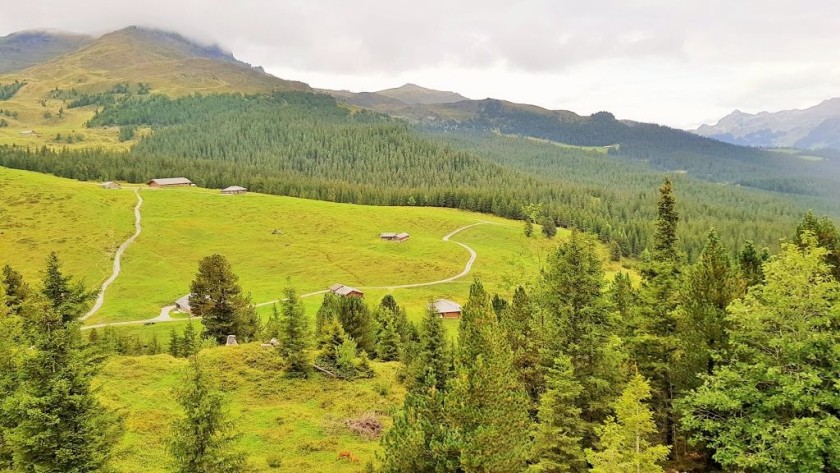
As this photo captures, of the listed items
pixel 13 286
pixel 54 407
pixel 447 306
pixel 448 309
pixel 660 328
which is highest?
pixel 54 407

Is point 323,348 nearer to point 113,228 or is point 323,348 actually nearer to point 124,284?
point 124,284

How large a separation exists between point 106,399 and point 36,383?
21.0 meters

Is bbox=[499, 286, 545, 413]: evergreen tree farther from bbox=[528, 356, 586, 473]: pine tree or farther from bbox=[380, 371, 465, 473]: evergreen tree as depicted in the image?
bbox=[380, 371, 465, 473]: evergreen tree

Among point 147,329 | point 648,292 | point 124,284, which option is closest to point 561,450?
point 648,292

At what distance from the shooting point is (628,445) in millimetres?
21812

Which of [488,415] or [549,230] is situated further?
[549,230]

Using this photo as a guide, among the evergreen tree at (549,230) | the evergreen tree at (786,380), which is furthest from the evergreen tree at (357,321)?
the evergreen tree at (549,230)

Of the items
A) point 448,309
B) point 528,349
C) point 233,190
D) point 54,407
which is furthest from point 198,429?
point 233,190

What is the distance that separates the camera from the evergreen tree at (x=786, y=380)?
22.4 metres

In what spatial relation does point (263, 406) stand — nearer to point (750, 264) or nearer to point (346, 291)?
point (750, 264)

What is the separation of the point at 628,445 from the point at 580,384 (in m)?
6.28

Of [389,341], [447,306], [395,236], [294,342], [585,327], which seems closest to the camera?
[585,327]

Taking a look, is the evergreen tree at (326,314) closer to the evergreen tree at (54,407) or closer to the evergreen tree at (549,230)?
the evergreen tree at (54,407)

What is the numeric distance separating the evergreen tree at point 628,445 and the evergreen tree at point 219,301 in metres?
51.0
